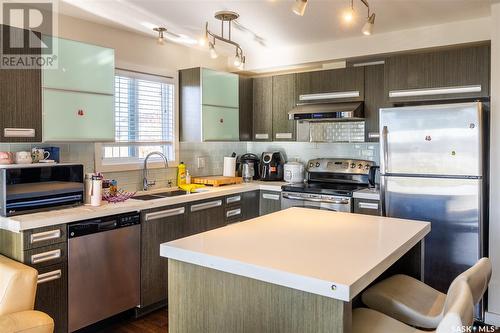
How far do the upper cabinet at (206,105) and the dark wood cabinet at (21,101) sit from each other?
1.66 metres

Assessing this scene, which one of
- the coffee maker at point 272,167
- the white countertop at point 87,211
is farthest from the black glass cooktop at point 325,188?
the white countertop at point 87,211

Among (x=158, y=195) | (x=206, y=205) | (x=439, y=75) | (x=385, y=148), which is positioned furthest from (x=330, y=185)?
(x=158, y=195)

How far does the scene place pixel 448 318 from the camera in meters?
1.11

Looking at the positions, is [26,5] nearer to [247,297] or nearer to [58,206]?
[58,206]

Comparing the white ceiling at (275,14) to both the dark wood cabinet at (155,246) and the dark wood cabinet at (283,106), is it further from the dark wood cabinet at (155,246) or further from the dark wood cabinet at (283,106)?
the dark wood cabinet at (155,246)

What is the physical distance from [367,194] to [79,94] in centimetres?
253

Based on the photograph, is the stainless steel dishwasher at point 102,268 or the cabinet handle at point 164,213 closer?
the stainless steel dishwasher at point 102,268

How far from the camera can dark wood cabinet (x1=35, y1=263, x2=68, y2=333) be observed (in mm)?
2502

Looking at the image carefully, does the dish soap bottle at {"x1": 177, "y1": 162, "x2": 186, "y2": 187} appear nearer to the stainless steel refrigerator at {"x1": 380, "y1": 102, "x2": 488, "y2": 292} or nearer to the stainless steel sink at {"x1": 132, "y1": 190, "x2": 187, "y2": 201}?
the stainless steel sink at {"x1": 132, "y1": 190, "x2": 187, "y2": 201}

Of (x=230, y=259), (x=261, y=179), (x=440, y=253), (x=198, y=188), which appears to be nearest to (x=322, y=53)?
(x=261, y=179)

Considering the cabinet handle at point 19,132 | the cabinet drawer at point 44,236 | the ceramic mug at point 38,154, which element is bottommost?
the cabinet drawer at point 44,236

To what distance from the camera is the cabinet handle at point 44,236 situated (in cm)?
245

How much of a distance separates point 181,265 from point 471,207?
2.43 m

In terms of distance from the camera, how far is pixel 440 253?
3.27 metres
